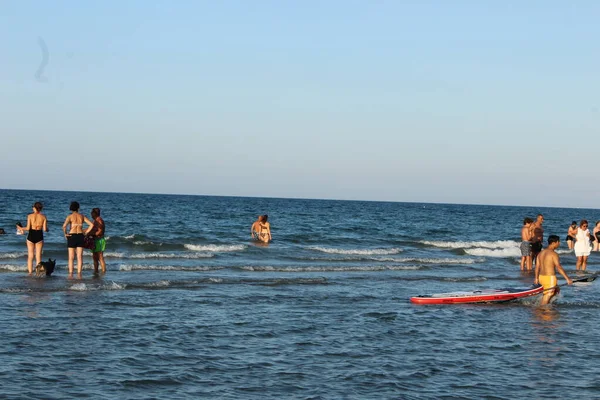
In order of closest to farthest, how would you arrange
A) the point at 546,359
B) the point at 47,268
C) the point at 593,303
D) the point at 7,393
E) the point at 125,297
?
the point at 7,393 < the point at 546,359 < the point at 125,297 < the point at 593,303 < the point at 47,268

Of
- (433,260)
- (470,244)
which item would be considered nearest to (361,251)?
(433,260)

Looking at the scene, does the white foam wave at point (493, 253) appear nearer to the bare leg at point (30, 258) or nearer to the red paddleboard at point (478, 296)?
the red paddleboard at point (478, 296)

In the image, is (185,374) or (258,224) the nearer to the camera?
(185,374)

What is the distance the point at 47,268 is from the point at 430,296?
8.74m

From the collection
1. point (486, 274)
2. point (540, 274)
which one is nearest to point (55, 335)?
point (540, 274)

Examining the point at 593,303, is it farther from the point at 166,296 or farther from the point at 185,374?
the point at 185,374

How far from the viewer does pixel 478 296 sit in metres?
15.4

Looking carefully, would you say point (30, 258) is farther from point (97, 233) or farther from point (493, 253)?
point (493, 253)

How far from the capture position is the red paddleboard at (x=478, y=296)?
1498 centimetres

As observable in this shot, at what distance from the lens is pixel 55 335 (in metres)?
10.8

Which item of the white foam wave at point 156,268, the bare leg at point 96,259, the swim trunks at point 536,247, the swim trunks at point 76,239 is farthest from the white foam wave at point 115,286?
the swim trunks at point 536,247

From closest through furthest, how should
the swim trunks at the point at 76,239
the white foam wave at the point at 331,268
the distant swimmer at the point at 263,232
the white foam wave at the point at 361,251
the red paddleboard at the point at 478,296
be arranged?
the red paddleboard at the point at 478,296, the swim trunks at the point at 76,239, the white foam wave at the point at 331,268, the white foam wave at the point at 361,251, the distant swimmer at the point at 263,232

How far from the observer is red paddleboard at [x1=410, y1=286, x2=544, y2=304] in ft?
49.2

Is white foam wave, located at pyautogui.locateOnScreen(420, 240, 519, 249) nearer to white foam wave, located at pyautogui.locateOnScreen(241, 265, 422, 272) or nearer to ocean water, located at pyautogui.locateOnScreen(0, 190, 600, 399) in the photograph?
white foam wave, located at pyautogui.locateOnScreen(241, 265, 422, 272)
